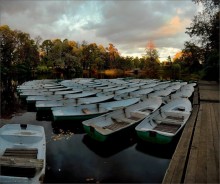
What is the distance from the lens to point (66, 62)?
70.1 m

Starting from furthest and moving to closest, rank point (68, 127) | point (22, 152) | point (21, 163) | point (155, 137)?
point (68, 127)
point (155, 137)
point (22, 152)
point (21, 163)

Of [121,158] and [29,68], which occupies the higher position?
[29,68]

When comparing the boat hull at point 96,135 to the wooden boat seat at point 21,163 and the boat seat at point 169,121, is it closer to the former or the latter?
the boat seat at point 169,121

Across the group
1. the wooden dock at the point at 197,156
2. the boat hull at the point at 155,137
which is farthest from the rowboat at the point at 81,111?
the wooden dock at the point at 197,156

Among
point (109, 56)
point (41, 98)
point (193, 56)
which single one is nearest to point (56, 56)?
point (109, 56)

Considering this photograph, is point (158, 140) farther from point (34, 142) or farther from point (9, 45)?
point (9, 45)

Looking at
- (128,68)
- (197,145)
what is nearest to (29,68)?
(128,68)

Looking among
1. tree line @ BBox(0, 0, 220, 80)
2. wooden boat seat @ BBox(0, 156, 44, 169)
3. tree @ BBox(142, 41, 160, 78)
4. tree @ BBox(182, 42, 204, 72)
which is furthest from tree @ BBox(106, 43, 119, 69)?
wooden boat seat @ BBox(0, 156, 44, 169)

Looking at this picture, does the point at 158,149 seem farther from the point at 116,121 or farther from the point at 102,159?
the point at 116,121

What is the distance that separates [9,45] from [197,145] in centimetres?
5199

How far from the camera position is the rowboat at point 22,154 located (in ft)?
19.1

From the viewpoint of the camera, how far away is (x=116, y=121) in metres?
11.6

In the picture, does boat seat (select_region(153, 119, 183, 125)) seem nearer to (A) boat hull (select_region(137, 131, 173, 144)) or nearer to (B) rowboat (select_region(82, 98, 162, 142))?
(B) rowboat (select_region(82, 98, 162, 142))

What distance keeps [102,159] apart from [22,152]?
288 centimetres
